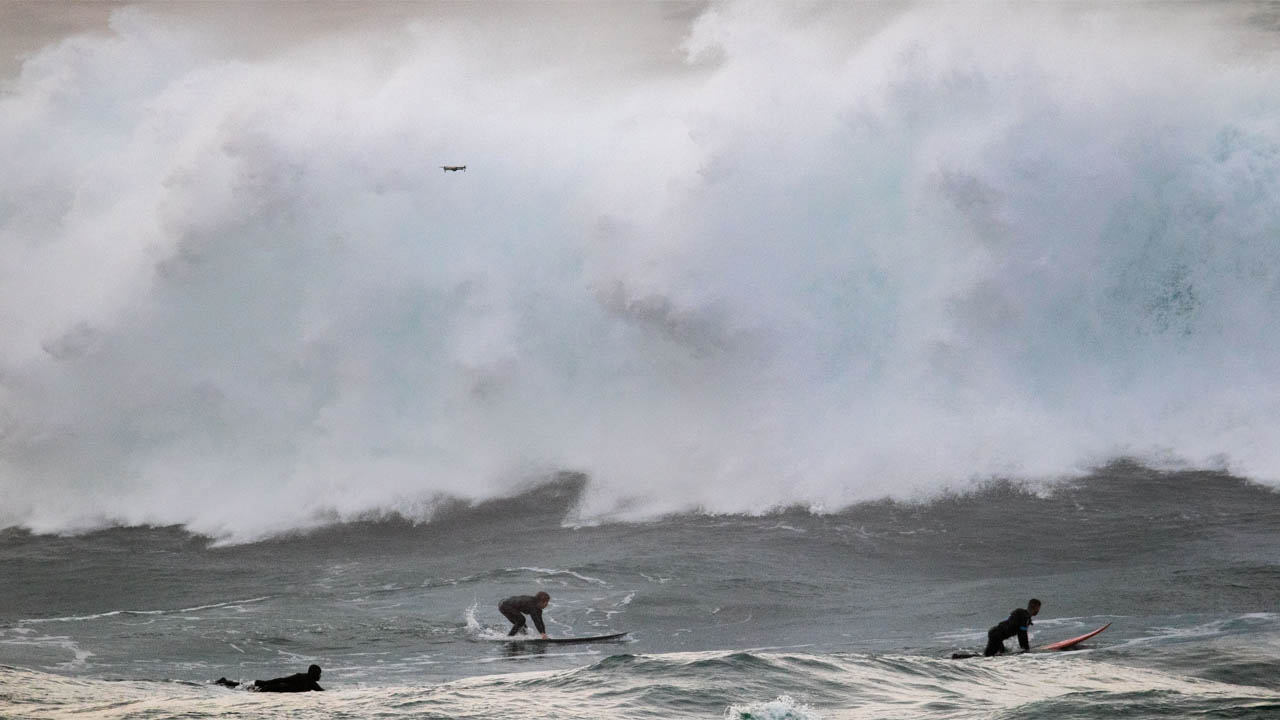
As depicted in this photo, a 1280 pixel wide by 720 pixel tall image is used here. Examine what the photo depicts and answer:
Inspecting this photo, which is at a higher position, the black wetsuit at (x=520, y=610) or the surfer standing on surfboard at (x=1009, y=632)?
the black wetsuit at (x=520, y=610)

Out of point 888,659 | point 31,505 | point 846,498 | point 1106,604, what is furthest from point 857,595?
point 31,505

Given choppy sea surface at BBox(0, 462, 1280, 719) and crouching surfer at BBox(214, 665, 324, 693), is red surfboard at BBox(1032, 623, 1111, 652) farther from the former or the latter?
crouching surfer at BBox(214, 665, 324, 693)

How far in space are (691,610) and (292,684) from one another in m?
6.55

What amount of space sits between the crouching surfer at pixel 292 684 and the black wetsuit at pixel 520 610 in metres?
4.03

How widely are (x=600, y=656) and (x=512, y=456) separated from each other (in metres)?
14.6

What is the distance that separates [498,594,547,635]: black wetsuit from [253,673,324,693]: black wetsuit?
4.11 metres

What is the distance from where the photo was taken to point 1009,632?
14781 millimetres

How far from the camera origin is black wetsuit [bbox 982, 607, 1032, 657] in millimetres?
14477

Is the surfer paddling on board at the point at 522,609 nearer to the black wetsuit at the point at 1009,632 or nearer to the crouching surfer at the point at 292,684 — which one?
the crouching surfer at the point at 292,684

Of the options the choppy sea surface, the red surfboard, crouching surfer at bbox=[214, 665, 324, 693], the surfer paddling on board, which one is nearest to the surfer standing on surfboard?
the red surfboard

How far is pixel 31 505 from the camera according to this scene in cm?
2964

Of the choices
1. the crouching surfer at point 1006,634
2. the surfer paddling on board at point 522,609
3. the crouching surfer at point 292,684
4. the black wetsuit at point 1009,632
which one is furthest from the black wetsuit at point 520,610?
the black wetsuit at point 1009,632

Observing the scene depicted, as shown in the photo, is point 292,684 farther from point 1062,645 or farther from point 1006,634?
point 1062,645

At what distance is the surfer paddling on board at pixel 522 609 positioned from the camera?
16.8m
